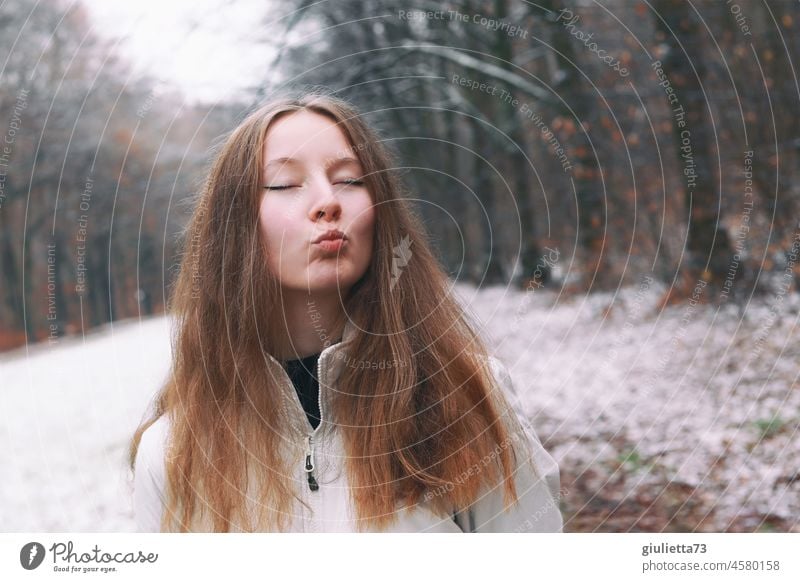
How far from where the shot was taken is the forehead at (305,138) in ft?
3.85

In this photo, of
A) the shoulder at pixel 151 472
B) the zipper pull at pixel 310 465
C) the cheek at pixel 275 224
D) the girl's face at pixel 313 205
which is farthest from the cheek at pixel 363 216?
the shoulder at pixel 151 472

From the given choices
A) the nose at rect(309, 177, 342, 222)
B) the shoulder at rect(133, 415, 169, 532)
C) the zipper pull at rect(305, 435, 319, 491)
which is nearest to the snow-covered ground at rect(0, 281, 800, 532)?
the shoulder at rect(133, 415, 169, 532)

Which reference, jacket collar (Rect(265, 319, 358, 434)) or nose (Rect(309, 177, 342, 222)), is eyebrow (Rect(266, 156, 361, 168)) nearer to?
nose (Rect(309, 177, 342, 222))

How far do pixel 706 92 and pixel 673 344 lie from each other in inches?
46.4

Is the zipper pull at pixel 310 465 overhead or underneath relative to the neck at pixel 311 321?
underneath

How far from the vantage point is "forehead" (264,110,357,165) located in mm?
1175

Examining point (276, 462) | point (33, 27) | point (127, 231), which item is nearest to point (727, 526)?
point (276, 462)

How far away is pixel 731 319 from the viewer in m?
3.58

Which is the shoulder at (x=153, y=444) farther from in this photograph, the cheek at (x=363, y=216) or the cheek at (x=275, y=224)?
the cheek at (x=363, y=216)

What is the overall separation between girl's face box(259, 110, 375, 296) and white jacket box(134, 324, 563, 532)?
104 mm

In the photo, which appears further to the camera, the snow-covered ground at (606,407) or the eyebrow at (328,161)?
the snow-covered ground at (606,407)
